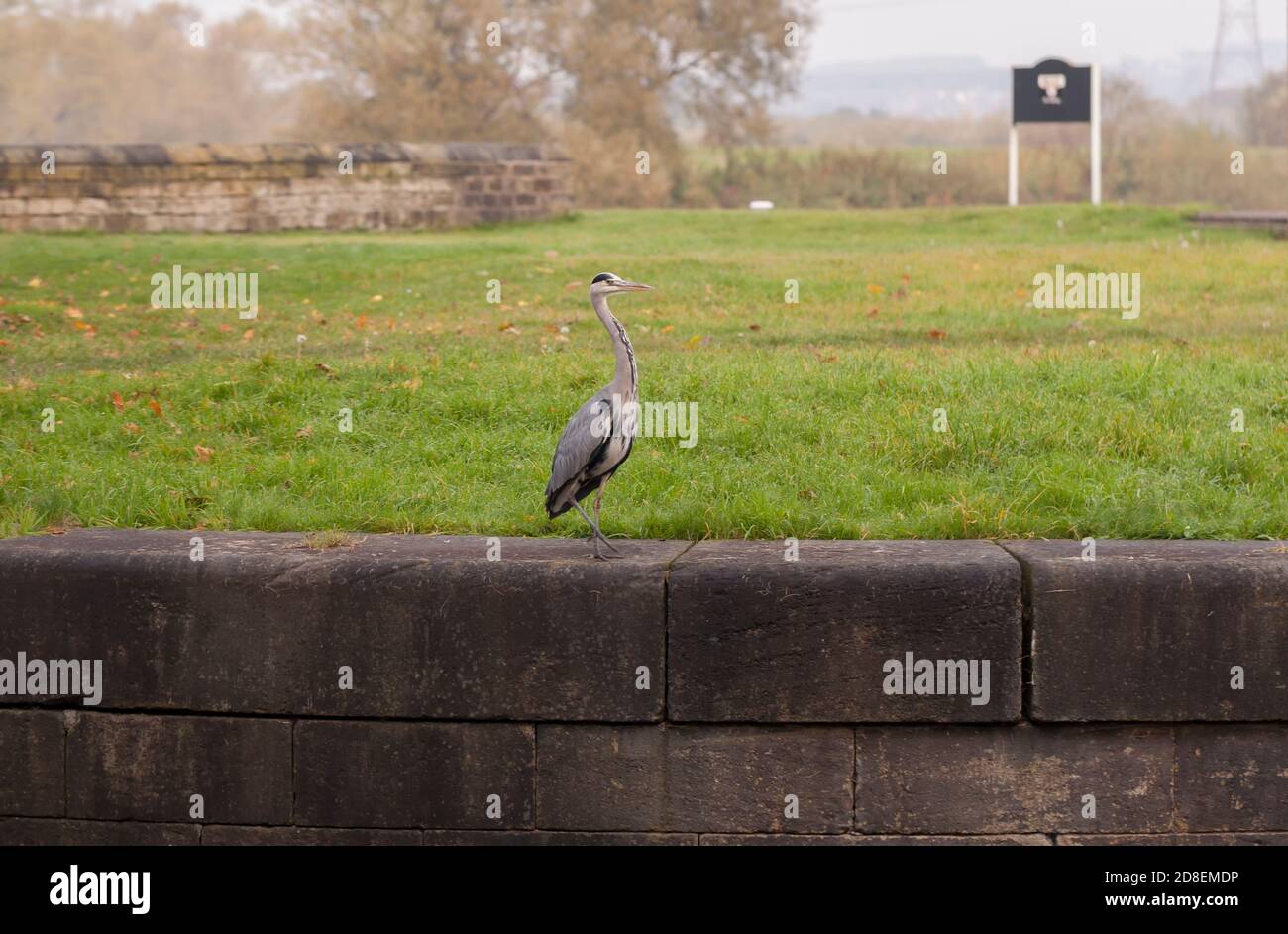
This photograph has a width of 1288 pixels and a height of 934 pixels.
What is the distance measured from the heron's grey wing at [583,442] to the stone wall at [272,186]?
560 inches

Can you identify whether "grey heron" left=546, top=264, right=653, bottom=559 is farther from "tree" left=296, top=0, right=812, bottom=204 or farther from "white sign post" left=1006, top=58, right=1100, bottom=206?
"tree" left=296, top=0, right=812, bottom=204

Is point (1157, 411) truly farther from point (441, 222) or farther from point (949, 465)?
point (441, 222)

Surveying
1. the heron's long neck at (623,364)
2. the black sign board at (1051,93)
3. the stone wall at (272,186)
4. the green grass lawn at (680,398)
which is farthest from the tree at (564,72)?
the heron's long neck at (623,364)

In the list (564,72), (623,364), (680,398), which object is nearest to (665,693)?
(623,364)

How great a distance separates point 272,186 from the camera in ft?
62.4

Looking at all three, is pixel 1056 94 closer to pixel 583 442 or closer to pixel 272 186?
pixel 272 186

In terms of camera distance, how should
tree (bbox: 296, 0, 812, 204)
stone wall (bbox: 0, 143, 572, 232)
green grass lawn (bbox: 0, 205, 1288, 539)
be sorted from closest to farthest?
1. green grass lawn (bbox: 0, 205, 1288, 539)
2. stone wall (bbox: 0, 143, 572, 232)
3. tree (bbox: 296, 0, 812, 204)

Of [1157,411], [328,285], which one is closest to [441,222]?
[328,285]

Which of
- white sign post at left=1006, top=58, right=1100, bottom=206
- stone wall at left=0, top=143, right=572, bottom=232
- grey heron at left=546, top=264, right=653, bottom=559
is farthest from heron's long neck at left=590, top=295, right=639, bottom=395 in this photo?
white sign post at left=1006, top=58, right=1100, bottom=206

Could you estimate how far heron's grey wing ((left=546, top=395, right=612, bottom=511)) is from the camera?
5465 mm

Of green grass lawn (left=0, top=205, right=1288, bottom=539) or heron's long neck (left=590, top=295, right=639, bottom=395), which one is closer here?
heron's long neck (left=590, top=295, right=639, bottom=395)

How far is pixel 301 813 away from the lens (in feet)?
18.9

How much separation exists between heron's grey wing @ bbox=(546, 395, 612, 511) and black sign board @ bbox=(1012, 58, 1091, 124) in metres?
22.2

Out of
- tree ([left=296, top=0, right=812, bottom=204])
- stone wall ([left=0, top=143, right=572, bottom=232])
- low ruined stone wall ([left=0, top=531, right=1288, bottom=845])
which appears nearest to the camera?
low ruined stone wall ([left=0, top=531, right=1288, bottom=845])
